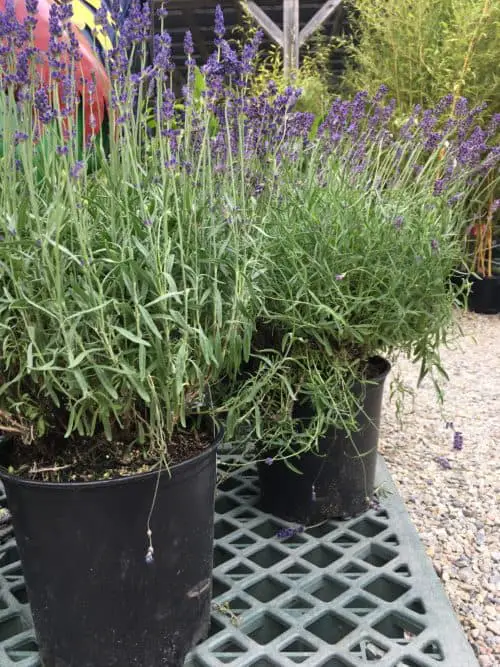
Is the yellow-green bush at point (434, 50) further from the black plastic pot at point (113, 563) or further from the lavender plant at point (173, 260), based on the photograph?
the black plastic pot at point (113, 563)

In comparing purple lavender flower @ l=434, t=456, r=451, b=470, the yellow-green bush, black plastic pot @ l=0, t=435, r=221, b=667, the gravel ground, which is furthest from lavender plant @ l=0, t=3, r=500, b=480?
the yellow-green bush

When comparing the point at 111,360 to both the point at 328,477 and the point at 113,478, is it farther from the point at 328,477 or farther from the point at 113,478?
the point at 328,477

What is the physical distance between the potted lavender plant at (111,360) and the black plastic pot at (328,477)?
52 centimetres

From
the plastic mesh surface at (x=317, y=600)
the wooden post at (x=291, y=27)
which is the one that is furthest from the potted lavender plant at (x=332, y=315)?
the wooden post at (x=291, y=27)

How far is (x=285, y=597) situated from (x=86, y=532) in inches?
23.6

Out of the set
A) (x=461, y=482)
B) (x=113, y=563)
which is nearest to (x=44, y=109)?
(x=113, y=563)

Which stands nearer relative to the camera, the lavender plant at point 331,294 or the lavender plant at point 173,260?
the lavender plant at point 173,260

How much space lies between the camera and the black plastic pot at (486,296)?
4758 mm

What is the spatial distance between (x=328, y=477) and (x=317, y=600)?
41 centimetres

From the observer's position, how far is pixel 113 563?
122cm

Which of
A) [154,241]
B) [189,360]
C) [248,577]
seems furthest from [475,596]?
[154,241]

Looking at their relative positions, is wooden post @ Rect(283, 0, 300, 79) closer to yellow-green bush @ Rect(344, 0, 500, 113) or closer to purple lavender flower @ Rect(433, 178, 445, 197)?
yellow-green bush @ Rect(344, 0, 500, 113)

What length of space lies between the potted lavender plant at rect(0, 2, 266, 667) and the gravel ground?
766mm

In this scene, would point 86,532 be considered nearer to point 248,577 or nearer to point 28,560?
point 28,560
